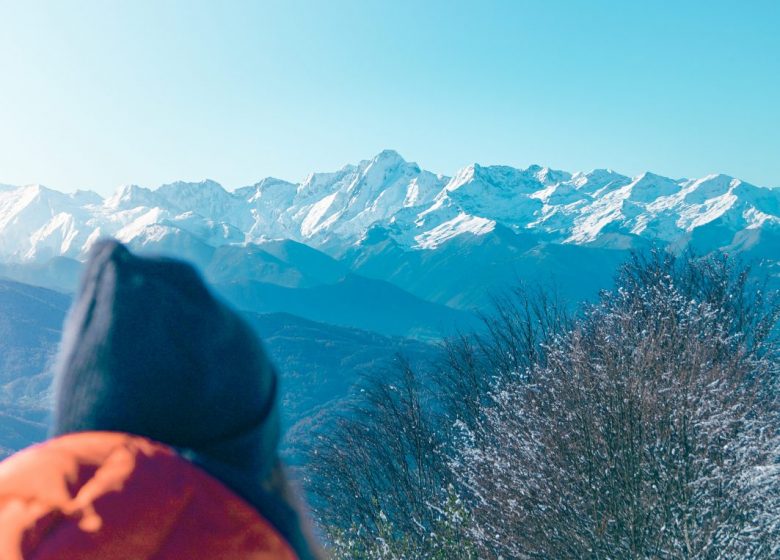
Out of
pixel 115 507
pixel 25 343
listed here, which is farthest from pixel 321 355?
pixel 115 507

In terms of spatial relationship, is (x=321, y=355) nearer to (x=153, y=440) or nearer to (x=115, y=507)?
(x=153, y=440)

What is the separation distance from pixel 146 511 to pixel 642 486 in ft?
36.2

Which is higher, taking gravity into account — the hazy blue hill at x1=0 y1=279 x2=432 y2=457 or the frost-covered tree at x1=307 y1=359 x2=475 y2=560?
the frost-covered tree at x1=307 y1=359 x2=475 y2=560

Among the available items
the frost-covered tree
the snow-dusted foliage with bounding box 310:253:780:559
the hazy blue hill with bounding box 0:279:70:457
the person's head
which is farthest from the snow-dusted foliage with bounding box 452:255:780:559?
the hazy blue hill with bounding box 0:279:70:457

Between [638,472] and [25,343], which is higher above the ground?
[638,472]

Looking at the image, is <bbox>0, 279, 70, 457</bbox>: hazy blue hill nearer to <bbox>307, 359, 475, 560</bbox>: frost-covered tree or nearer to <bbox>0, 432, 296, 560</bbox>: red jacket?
<bbox>307, 359, 475, 560</bbox>: frost-covered tree

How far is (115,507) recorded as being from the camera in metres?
0.89

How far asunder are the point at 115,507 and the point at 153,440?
0.50 feet

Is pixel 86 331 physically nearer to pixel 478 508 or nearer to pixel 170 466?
pixel 170 466

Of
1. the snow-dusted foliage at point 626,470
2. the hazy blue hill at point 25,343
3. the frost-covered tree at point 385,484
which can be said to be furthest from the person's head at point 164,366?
the hazy blue hill at point 25,343

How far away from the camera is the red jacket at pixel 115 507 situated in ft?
2.86

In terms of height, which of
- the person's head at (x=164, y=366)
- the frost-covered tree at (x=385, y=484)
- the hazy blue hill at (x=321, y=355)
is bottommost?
the hazy blue hill at (x=321, y=355)

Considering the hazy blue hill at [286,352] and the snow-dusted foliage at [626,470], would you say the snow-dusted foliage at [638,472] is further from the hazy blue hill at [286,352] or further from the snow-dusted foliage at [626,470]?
the hazy blue hill at [286,352]

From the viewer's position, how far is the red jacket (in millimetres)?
873
